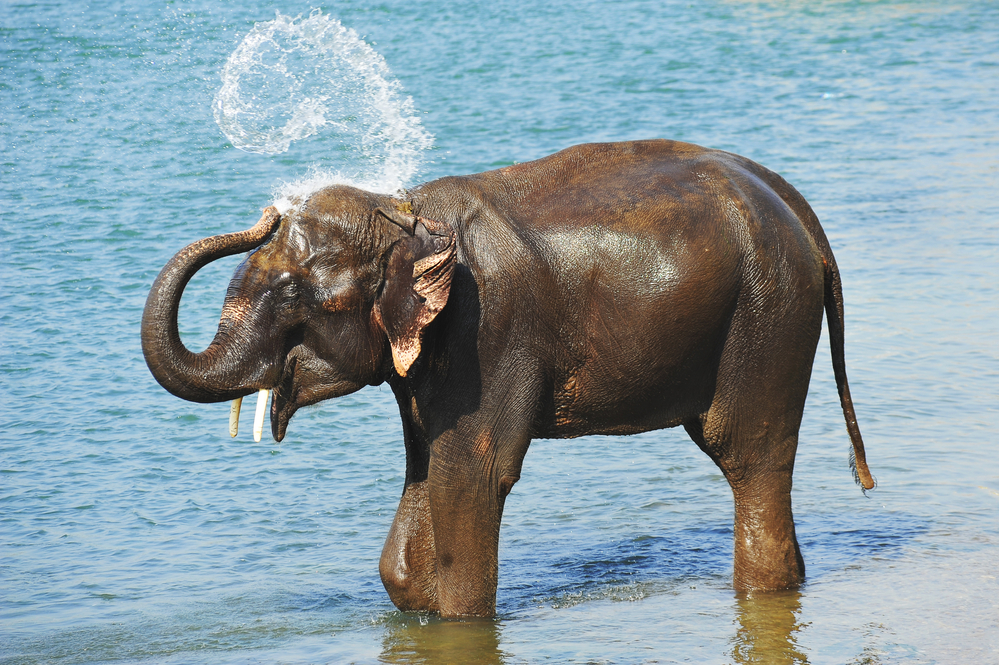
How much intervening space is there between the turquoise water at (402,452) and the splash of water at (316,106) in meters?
0.21

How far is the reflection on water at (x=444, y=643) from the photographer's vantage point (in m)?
4.48

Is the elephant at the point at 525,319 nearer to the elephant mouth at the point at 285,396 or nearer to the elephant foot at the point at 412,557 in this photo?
the elephant mouth at the point at 285,396

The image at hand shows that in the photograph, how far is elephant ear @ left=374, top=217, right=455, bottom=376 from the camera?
13.9ft

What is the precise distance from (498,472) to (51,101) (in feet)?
38.4

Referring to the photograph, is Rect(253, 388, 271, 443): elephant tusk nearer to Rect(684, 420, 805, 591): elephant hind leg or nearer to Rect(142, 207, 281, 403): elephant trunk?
Rect(142, 207, 281, 403): elephant trunk

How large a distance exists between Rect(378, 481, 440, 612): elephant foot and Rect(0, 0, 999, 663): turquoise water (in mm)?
89

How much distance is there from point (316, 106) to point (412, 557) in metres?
9.37

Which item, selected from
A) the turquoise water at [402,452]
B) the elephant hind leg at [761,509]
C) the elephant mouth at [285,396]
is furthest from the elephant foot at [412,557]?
the elephant hind leg at [761,509]

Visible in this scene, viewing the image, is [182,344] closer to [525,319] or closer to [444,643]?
[525,319]

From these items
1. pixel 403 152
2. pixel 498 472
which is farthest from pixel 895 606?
pixel 403 152

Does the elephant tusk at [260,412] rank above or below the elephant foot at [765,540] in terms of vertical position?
above

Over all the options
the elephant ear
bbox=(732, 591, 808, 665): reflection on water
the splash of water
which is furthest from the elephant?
the splash of water

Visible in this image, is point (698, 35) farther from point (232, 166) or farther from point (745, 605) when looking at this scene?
point (745, 605)

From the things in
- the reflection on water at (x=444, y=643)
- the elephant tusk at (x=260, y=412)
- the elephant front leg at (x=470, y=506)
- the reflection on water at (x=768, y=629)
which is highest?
the elephant tusk at (x=260, y=412)
